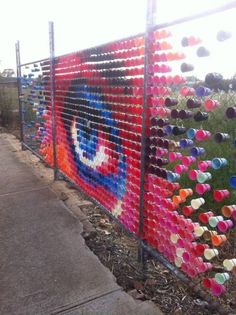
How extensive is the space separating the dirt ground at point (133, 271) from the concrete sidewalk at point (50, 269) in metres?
0.09

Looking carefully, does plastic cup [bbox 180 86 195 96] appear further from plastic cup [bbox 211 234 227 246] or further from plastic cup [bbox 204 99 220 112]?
plastic cup [bbox 211 234 227 246]

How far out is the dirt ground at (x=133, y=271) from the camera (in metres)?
2.61

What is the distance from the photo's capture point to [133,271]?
307cm

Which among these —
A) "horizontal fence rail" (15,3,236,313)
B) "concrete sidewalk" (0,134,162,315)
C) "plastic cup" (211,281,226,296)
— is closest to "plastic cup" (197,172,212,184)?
"horizontal fence rail" (15,3,236,313)

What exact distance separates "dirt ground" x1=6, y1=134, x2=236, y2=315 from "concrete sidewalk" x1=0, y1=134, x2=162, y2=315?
0.29 ft

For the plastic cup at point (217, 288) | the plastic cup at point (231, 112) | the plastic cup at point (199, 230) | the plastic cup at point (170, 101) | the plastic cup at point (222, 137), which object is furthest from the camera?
the plastic cup at point (170, 101)

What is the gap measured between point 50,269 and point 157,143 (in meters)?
1.45

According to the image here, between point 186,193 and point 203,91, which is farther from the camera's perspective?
point 186,193

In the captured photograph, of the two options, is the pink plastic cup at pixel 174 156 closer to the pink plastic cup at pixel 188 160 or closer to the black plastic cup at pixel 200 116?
the pink plastic cup at pixel 188 160

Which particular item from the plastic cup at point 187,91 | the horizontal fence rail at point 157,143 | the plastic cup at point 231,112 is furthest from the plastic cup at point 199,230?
the plastic cup at point 187,91

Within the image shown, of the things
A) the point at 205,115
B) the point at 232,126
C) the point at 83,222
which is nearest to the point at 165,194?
the point at 205,115

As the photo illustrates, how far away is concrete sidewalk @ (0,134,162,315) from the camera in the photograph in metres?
2.58

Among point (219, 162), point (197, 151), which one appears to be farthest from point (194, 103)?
point (219, 162)

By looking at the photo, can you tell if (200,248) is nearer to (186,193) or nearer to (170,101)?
(186,193)
